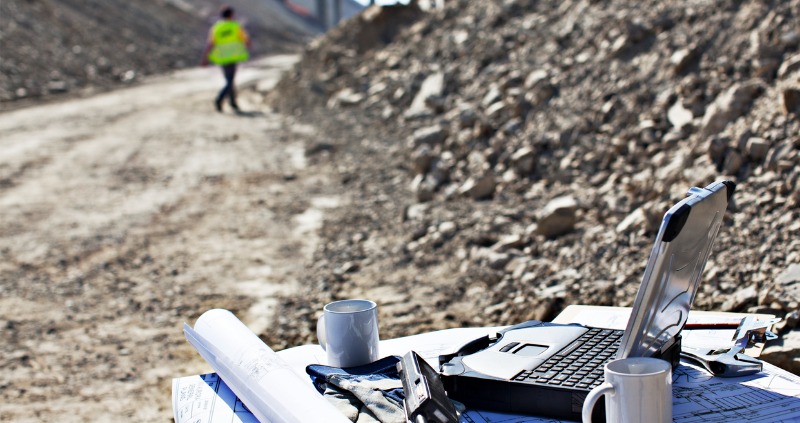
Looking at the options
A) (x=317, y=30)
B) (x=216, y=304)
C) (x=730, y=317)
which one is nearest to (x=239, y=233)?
(x=216, y=304)

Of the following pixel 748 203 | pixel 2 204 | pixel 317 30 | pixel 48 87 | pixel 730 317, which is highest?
pixel 317 30

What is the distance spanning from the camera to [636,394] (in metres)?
1.58

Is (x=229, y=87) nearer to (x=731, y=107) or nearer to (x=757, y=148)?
(x=731, y=107)

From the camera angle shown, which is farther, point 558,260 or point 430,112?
point 430,112

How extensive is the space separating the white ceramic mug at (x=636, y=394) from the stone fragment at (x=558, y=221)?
3.65m

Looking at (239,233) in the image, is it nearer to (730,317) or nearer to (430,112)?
(430,112)

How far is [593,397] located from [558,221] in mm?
3719

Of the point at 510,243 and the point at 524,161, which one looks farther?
the point at 524,161

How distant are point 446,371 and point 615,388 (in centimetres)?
49

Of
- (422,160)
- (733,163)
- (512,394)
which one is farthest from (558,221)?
(512,394)

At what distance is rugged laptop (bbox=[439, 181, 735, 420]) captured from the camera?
1.71 metres

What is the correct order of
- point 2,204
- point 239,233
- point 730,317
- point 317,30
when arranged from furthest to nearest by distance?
point 317,30
point 2,204
point 239,233
point 730,317

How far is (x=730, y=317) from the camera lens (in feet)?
8.46

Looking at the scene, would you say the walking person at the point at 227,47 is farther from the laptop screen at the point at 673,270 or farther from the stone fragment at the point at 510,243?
the laptop screen at the point at 673,270
